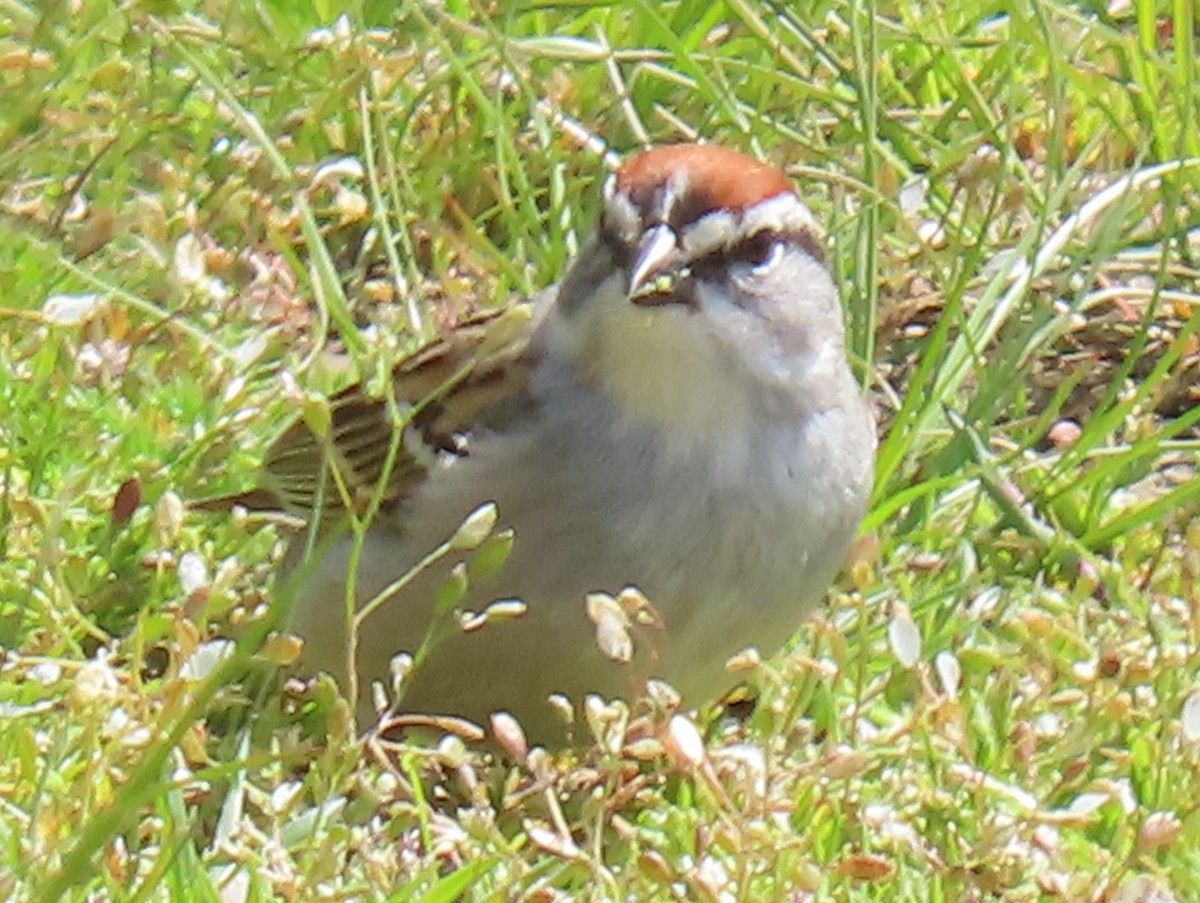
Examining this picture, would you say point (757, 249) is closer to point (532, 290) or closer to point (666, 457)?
point (666, 457)

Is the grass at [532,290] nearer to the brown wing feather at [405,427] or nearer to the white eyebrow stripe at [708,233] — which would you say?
the brown wing feather at [405,427]

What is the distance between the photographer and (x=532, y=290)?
341 cm

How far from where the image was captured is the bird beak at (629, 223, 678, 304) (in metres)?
2.42

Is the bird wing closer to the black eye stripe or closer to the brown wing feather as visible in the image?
the brown wing feather

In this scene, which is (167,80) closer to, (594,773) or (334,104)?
(334,104)

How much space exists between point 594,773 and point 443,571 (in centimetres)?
59

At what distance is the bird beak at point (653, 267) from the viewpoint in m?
→ 2.42

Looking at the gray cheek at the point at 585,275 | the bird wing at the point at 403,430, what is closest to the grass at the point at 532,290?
the bird wing at the point at 403,430

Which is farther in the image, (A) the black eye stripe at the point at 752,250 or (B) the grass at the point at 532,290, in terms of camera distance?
(A) the black eye stripe at the point at 752,250

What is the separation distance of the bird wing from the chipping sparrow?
0.05ft

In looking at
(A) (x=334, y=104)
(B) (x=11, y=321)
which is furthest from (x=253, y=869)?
(A) (x=334, y=104)

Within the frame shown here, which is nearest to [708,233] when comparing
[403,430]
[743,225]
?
[743,225]

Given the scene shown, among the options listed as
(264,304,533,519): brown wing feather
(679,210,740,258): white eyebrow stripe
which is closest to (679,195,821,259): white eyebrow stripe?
(679,210,740,258): white eyebrow stripe

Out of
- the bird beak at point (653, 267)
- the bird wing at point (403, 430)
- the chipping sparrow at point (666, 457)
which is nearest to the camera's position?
the bird beak at point (653, 267)
